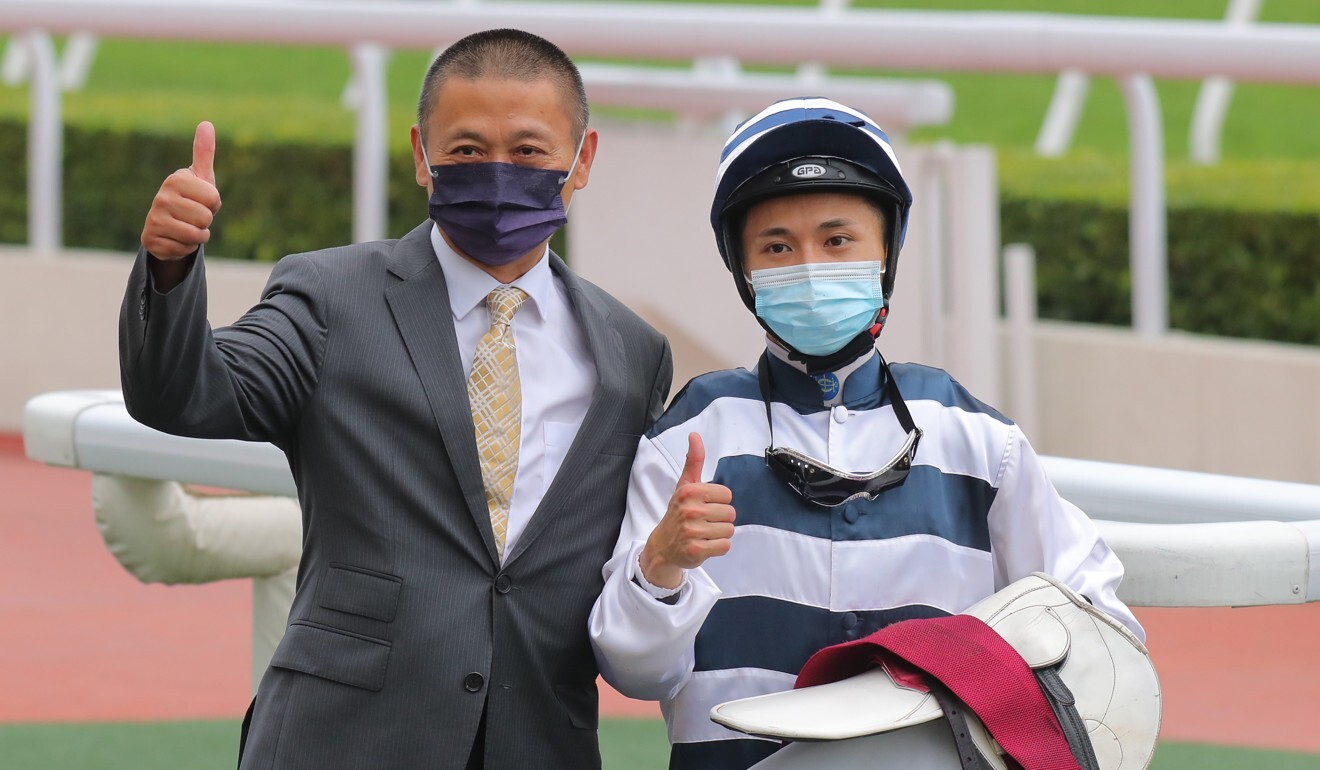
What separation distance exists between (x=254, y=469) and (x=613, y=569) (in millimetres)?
909

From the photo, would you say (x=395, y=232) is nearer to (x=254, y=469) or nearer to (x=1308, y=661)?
(x=1308, y=661)

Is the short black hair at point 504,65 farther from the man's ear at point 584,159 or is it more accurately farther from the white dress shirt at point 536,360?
the white dress shirt at point 536,360

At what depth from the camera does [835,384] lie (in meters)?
2.52

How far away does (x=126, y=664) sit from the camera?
18.6ft

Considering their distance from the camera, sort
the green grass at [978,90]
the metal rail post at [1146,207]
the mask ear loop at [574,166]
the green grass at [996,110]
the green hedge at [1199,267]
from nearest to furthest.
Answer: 1. the mask ear loop at [574,166]
2. the metal rail post at [1146,207]
3. the green hedge at [1199,267]
4. the green grass at [996,110]
5. the green grass at [978,90]

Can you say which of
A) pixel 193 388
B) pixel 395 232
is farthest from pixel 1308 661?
pixel 395 232

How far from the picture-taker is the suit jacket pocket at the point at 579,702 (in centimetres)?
252

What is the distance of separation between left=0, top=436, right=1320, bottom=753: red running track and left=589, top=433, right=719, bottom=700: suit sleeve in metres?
2.88

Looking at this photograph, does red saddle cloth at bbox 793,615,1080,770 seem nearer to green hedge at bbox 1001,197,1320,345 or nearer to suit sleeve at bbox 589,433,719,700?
suit sleeve at bbox 589,433,719,700

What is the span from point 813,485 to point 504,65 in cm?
69

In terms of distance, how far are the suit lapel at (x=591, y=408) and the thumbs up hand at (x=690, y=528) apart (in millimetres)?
202

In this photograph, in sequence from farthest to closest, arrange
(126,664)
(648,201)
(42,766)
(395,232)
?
(395,232), (648,201), (126,664), (42,766)

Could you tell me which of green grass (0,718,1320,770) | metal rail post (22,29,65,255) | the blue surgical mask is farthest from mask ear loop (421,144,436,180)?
metal rail post (22,29,65,255)

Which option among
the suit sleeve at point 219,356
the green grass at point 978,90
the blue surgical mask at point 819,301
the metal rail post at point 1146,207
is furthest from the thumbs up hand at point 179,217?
the green grass at point 978,90
